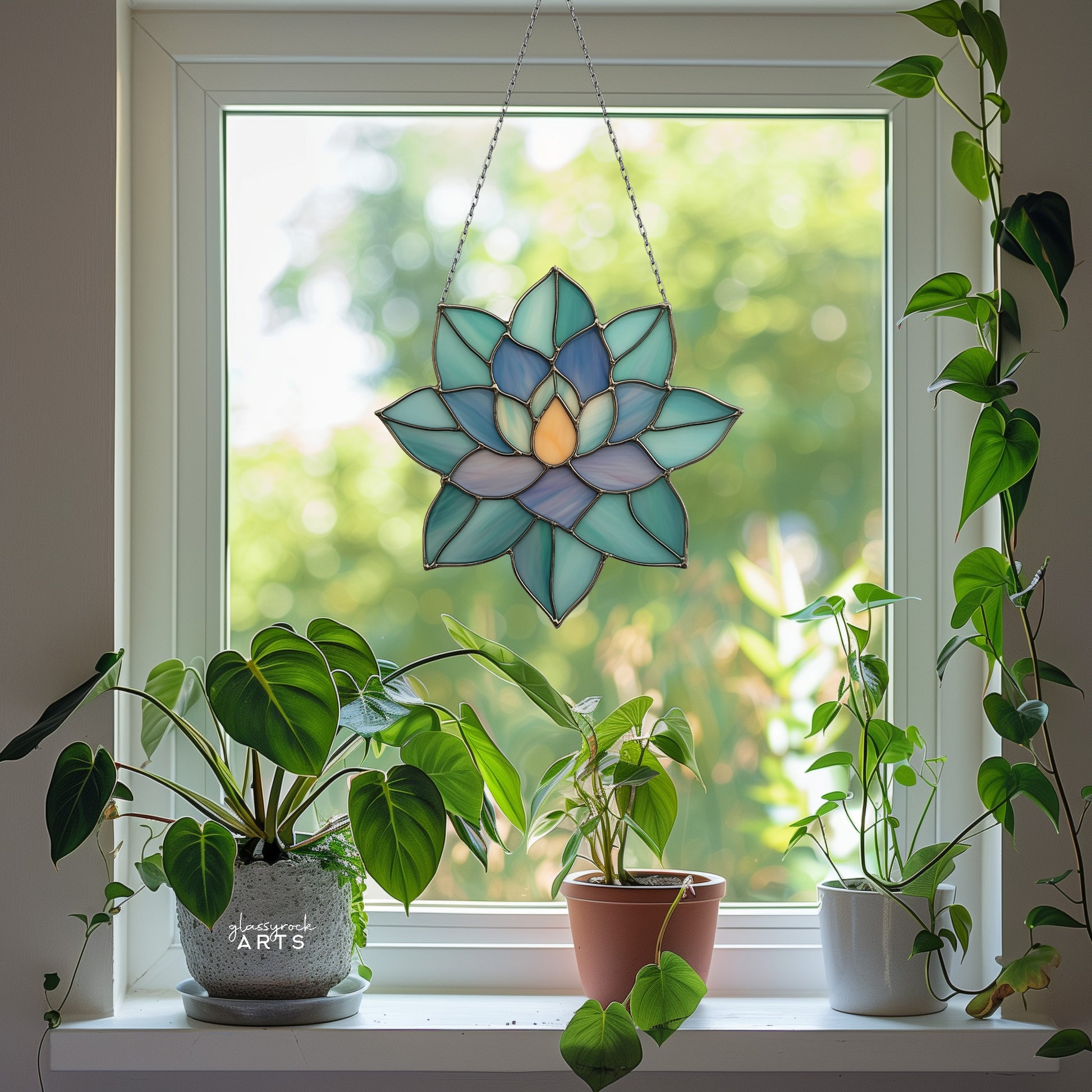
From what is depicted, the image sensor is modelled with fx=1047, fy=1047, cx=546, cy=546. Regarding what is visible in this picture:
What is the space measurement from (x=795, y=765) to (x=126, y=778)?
2.70 feet

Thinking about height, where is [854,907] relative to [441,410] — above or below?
below

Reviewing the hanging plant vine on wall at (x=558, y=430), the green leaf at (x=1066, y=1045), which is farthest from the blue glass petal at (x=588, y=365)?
the green leaf at (x=1066, y=1045)

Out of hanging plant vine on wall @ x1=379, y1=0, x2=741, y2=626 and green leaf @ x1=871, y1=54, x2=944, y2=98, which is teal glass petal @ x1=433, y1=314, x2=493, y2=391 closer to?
hanging plant vine on wall @ x1=379, y1=0, x2=741, y2=626

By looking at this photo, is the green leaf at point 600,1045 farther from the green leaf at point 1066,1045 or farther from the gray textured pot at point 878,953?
the green leaf at point 1066,1045

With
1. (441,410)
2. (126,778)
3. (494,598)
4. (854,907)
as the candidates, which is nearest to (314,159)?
(441,410)

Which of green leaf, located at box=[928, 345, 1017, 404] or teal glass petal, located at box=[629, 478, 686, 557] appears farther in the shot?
teal glass petal, located at box=[629, 478, 686, 557]

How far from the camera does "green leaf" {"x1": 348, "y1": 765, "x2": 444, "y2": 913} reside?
0.97m

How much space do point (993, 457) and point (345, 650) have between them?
0.70 m

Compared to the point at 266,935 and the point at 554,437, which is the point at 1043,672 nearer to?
the point at 554,437

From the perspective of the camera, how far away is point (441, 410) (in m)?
1.23

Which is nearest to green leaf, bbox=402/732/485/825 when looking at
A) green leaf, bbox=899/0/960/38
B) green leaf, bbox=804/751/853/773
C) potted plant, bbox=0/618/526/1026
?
potted plant, bbox=0/618/526/1026

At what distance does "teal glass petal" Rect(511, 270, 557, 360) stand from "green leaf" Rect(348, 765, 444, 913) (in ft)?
1.74

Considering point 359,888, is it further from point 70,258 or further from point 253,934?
point 70,258

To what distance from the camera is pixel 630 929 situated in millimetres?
1130
